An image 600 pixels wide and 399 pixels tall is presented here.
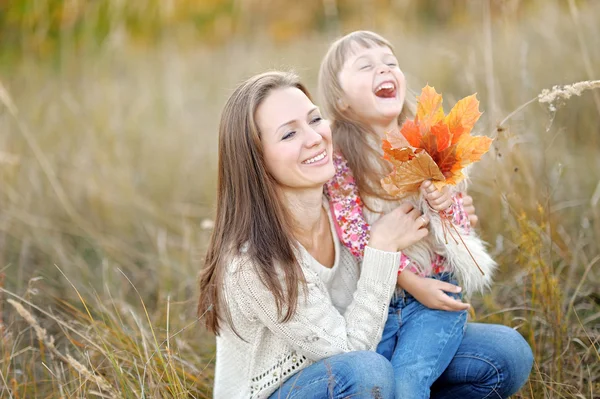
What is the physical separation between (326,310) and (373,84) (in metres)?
0.71

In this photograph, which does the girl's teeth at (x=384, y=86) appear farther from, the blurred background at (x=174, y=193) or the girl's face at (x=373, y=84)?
the blurred background at (x=174, y=193)

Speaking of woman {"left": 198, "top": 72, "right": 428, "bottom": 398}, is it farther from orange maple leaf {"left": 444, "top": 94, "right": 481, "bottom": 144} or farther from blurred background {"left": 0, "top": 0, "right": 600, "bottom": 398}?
orange maple leaf {"left": 444, "top": 94, "right": 481, "bottom": 144}

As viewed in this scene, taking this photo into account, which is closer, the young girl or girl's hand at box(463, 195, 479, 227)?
the young girl

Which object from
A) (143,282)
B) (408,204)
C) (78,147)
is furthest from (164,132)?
(408,204)

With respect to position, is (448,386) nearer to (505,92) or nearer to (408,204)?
(408,204)

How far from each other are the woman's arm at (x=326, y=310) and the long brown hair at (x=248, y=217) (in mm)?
35

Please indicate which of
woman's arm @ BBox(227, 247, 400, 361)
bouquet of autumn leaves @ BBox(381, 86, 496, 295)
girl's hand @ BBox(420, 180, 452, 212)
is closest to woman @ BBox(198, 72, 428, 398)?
woman's arm @ BBox(227, 247, 400, 361)

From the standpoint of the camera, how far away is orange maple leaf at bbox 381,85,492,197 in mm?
1729

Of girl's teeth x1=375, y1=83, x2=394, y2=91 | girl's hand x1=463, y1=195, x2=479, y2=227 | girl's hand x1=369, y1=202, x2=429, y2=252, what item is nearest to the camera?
girl's hand x1=369, y1=202, x2=429, y2=252

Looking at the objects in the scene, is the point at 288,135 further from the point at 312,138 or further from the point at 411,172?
the point at 411,172

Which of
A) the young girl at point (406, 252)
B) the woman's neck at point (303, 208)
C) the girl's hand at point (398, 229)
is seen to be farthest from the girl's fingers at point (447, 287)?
the woman's neck at point (303, 208)

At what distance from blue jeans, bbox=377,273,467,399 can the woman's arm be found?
0.10m

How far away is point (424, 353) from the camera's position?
1910 mm

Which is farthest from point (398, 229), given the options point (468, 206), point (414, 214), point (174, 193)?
point (174, 193)
